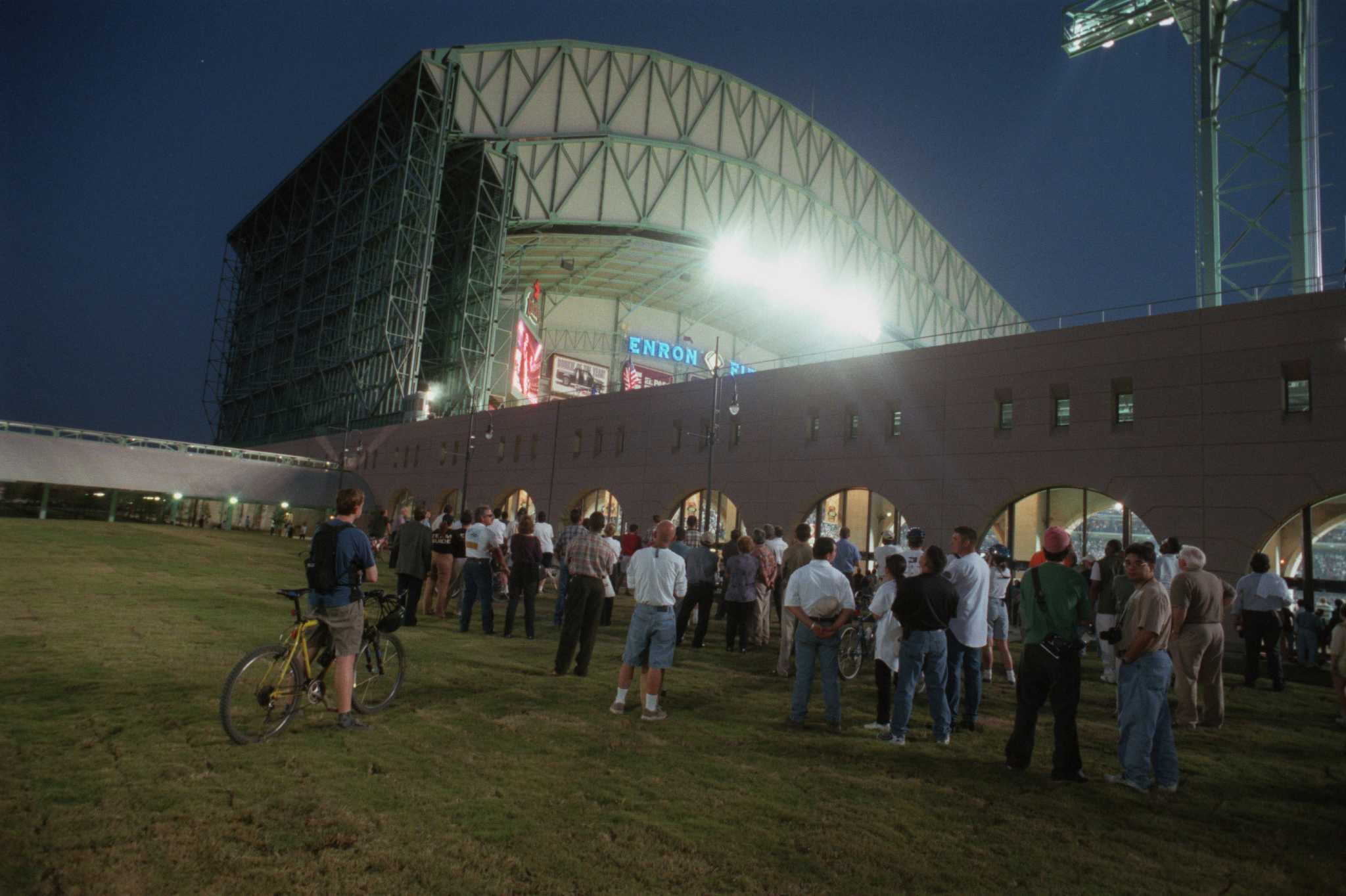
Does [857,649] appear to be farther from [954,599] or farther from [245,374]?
[245,374]

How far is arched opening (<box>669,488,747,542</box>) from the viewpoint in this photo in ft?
94.1

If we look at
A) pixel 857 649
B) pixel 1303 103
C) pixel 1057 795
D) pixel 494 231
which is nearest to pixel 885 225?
pixel 494 231

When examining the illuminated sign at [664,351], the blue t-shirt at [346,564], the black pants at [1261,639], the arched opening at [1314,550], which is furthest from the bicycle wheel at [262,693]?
the illuminated sign at [664,351]

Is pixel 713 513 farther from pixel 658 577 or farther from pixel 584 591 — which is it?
pixel 658 577

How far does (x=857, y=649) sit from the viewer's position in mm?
11461

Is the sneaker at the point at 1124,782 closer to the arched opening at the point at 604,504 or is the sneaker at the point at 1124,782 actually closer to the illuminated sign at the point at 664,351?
the arched opening at the point at 604,504

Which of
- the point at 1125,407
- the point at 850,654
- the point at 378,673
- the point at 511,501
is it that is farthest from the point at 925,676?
the point at 511,501

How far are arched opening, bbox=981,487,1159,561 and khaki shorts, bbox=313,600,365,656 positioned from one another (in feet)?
56.5

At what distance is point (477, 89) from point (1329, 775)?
55071 mm

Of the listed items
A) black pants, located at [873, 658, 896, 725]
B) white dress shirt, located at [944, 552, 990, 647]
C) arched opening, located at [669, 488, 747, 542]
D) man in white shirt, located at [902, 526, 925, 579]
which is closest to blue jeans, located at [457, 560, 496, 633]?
man in white shirt, located at [902, 526, 925, 579]

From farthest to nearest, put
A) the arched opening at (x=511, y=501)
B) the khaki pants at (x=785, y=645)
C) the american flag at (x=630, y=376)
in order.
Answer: the american flag at (x=630, y=376) → the arched opening at (x=511, y=501) → the khaki pants at (x=785, y=645)

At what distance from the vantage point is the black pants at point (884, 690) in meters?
7.85

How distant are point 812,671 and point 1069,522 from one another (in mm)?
15800

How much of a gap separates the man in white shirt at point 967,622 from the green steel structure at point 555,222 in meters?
38.4
